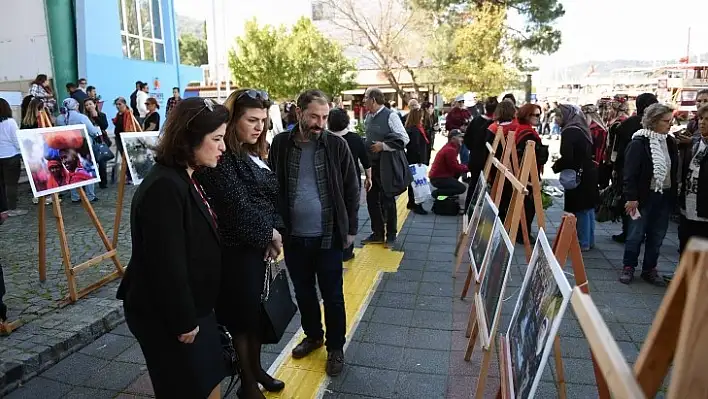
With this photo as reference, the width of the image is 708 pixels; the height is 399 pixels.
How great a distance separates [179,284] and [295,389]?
1443mm

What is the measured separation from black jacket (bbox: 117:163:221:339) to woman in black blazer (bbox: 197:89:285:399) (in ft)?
1.12

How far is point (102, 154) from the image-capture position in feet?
30.0

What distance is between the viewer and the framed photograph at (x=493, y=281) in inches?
96.9

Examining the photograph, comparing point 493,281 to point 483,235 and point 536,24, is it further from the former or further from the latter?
point 536,24

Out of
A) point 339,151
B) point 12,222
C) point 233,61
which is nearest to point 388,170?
point 339,151

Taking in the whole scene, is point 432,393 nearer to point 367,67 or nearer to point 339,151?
point 339,151

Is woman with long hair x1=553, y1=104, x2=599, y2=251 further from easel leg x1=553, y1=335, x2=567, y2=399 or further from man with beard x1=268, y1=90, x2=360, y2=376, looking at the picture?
man with beard x1=268, y1=90, x2=360, y2=376

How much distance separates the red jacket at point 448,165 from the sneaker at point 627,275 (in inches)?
136

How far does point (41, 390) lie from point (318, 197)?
2161 millimetres

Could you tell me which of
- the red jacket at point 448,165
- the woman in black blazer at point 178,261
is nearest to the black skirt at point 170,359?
the woman in black blazer at point 178,261

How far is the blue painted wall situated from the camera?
12027 millimetres

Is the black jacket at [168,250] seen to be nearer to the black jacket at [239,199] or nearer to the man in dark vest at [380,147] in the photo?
the black jacket at [239,199]

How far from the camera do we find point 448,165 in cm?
802

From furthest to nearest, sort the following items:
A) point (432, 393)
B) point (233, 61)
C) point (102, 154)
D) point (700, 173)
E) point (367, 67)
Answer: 1. point (367, 67)
2. point (233, 61)
3. point (102, 154)
4. point (700, 173)
5. point (432, 393)
